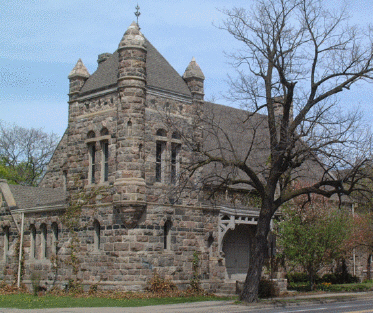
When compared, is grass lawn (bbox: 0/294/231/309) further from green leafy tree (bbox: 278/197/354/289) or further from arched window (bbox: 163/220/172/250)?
green leafy tree (bbox: 278/197/354/289)

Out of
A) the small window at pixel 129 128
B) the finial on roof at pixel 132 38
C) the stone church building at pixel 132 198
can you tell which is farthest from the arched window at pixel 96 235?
the finial on roof at pixel 132 38

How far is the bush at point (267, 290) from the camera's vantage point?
81.9 ft

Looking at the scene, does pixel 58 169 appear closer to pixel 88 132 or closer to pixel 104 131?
pixel 88 132

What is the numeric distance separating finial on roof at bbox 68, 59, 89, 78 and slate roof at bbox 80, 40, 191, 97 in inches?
16.5

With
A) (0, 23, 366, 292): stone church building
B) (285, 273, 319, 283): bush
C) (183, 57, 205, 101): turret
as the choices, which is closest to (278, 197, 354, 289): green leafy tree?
(0, 23, 366, 292): stone church building

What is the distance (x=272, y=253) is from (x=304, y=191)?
9761 millimetres

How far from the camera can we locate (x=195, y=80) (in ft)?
93.9

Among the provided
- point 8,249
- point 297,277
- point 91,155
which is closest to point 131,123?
point 91,155

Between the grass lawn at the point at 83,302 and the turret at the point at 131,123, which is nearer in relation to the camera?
the grass lawn at the point at 83,302

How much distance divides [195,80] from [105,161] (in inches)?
245

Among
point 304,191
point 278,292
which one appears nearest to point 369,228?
point 278,292

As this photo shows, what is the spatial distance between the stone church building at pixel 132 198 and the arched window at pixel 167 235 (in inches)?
1.8

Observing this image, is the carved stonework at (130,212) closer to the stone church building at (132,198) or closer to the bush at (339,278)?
the stone church building at (132,198)

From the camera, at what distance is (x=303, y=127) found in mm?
21703
